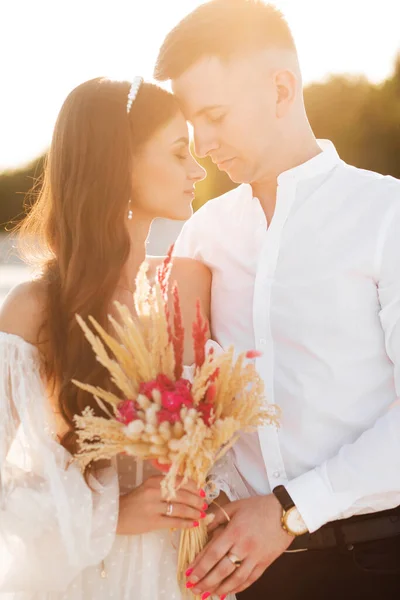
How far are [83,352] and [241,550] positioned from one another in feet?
2.45

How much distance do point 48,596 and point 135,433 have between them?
0.78 meters

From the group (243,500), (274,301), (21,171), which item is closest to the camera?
(243,500)

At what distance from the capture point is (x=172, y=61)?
2561 mm

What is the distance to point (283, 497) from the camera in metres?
2.23

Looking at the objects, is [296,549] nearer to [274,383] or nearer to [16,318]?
[274,383]

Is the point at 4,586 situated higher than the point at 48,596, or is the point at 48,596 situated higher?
the point at 4,586

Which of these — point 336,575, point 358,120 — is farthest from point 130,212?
point 358,120

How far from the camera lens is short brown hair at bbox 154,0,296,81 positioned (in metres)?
2.53

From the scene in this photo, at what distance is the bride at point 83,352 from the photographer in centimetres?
208

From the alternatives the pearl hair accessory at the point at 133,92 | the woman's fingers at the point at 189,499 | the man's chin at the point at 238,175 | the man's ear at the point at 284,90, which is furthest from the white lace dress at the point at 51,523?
the man's ear at the point at 284,90

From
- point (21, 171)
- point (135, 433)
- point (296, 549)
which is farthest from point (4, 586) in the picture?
point (21, 171)

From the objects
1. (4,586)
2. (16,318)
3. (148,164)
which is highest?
(148,164)

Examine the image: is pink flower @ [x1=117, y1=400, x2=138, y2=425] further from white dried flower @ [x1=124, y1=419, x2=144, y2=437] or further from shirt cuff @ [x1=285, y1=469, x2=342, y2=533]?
shirt cuff @ [x1=285, y1=469, x2=342, y2=533]

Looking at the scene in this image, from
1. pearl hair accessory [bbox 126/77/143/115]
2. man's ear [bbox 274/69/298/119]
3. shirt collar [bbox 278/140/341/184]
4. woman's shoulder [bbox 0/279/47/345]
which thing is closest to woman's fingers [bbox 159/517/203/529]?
woman's shoulder [bbox 0/279/47/345]
